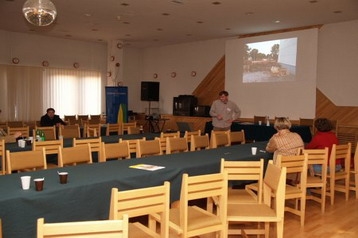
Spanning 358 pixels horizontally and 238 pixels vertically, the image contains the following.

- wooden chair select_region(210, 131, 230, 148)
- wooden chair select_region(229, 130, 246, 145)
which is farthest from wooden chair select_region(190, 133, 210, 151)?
wooden chair select_region(229, 130, 246, 145)

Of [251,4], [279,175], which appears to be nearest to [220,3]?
[251,4]

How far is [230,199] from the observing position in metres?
3.61

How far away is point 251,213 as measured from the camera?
10.4 feet

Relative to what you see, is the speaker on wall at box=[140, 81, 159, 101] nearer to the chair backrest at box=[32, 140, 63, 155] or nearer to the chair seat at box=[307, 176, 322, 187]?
the chair backrest at box=[32, 140, 63, 155]

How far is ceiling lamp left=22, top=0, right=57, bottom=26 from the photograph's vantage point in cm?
459

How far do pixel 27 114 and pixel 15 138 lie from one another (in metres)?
6.30

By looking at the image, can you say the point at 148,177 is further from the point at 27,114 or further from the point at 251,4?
the point at 27,114

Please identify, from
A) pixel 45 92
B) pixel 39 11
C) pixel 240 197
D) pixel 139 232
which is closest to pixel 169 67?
pixel 45 92

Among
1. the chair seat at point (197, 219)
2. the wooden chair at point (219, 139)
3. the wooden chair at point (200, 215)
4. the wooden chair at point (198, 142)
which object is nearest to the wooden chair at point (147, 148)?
the wooden chair at point (198, 142)

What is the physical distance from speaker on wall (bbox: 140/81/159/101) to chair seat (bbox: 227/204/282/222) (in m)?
10.4

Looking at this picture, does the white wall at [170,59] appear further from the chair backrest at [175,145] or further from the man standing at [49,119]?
the chair backrest at [175,145]

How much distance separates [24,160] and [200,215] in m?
2.06

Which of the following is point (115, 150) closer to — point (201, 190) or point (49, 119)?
point (201, 190)

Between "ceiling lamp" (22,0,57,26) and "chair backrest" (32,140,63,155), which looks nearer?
"ceiling lamp" (22,0,57,26)
